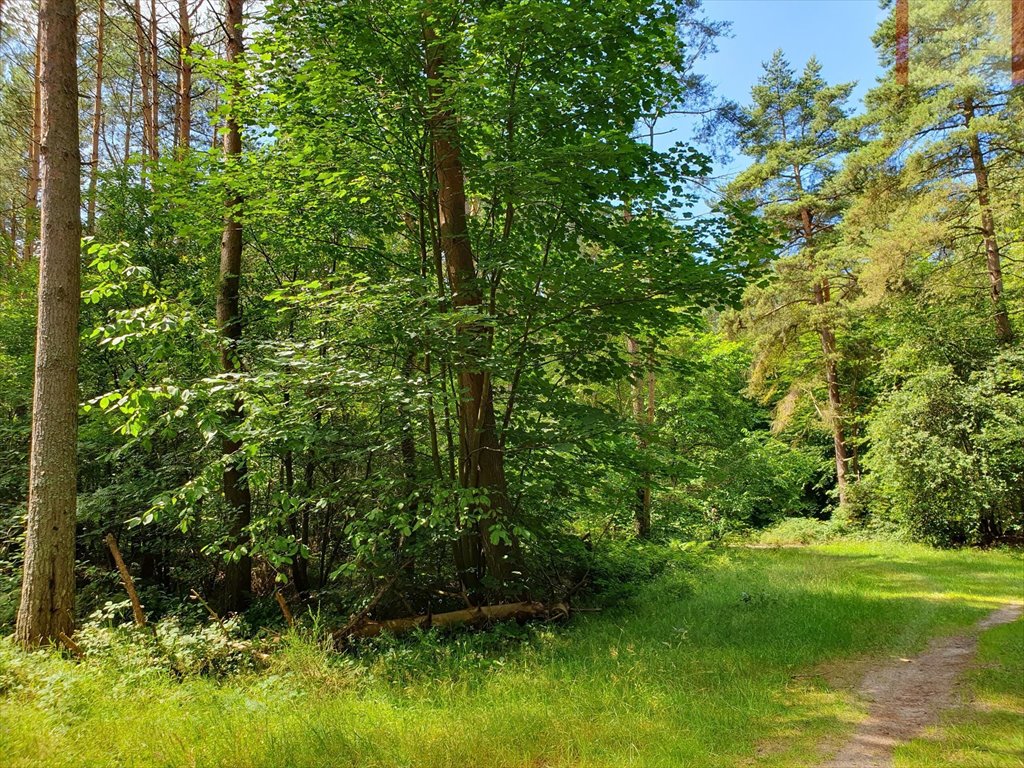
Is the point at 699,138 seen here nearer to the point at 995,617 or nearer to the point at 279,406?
the point at 995,617

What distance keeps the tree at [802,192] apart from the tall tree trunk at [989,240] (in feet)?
15.5

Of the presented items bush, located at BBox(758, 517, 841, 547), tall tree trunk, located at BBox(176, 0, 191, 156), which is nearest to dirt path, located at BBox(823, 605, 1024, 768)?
bush, located at BBox(758, 517, 841, 547)

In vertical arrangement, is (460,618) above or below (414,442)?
below

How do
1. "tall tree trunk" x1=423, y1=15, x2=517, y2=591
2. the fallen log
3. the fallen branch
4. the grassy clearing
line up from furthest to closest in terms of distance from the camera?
"tall tree trunk" x1=423, y1=15, x2=517, y2=591 < the fallen log < the fallen branch < the grassy clearing

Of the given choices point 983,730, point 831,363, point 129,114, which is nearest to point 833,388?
point 831,363

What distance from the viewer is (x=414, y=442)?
318 inches

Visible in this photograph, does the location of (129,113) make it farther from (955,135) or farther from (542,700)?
(955,135)

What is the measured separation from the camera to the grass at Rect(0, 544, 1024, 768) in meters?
3.57

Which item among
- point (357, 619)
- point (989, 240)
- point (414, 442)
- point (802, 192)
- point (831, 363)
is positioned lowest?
point (357, 619)

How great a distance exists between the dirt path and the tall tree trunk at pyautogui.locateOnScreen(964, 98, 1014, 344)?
11.8m

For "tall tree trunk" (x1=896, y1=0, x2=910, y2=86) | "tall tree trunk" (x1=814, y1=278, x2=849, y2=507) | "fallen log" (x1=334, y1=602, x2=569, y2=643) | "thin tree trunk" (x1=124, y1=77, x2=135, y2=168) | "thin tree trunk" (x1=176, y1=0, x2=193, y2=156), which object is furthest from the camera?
"tall tree trunk" (x1=814, y1=278, x2=849, y2=507)

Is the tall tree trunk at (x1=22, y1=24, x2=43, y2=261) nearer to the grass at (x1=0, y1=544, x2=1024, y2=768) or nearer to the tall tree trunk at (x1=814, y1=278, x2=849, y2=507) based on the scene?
the grass at (x1=0, y1=544, x2=1024, y2=768)

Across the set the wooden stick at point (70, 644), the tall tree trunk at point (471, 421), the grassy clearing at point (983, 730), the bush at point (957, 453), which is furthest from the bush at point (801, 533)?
the wooden stick at point (70, 644)

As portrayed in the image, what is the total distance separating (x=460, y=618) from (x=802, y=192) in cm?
1945
